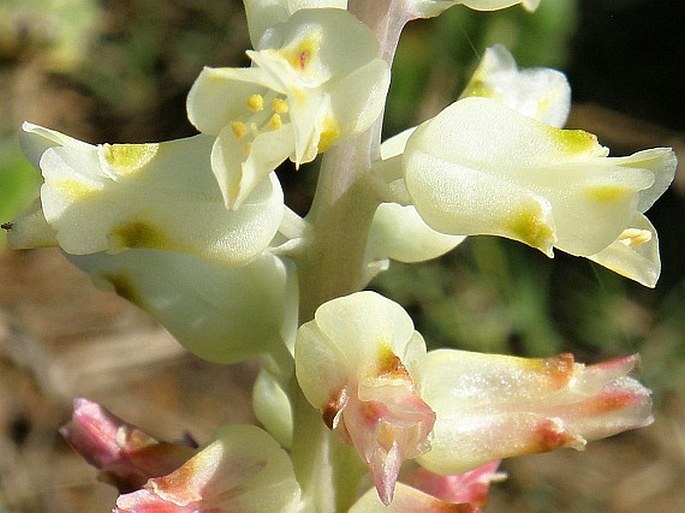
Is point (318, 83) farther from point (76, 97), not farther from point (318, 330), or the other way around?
point (76, 97)

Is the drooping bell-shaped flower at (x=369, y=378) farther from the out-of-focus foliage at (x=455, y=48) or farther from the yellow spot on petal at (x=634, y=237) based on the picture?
the out-of-focus foliage at (x=455, y=48)

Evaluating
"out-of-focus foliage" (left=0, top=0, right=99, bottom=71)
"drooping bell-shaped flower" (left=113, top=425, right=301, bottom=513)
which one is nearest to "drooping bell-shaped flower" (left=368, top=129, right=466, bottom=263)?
"drooping bell-shaped flower" (left=113, top=425, right=301, bottom=513)

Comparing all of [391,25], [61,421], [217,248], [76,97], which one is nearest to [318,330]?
[217,248]

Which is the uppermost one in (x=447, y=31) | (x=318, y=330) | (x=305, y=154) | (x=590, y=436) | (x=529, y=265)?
(x=305, y=154)

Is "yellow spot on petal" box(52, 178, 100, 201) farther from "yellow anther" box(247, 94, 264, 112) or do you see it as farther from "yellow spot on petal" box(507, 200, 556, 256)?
"yellow spot on petal" box(507, 200, 556, 256)

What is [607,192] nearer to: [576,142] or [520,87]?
[576,142]

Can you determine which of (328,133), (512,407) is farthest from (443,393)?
(328,133)

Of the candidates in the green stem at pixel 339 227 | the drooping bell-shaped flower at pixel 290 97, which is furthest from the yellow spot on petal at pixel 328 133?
the green stem at pixel 339 227
